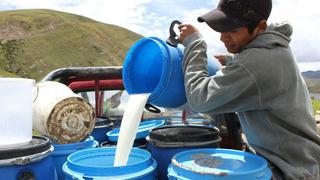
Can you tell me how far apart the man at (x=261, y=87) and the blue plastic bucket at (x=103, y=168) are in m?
0.45

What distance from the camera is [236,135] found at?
3203 millimetres

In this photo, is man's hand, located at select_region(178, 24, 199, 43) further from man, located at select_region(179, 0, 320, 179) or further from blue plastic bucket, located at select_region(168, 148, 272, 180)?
blue plastic bucket, located at select_region(168, 148, 272, 180)

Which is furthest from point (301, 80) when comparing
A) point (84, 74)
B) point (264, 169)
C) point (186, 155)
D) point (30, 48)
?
point (30, 48)

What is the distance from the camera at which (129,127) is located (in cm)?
269

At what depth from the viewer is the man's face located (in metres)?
2.38

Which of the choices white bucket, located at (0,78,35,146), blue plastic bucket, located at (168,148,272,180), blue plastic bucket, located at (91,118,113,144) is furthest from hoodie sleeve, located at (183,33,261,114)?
blue plastic bucket, located at (91,118,113,144)

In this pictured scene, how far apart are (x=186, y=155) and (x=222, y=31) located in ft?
2.47

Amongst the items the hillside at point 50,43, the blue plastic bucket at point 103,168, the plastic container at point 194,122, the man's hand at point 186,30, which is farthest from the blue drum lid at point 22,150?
the hillside at point 50,43

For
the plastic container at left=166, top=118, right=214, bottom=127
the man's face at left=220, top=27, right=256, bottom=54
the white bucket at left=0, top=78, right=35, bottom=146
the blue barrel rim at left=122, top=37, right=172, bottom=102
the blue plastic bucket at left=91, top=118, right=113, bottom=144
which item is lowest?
the blue plastic bucket at left=91, top=118, right=113, bottom=144

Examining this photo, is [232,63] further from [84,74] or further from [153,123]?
[84,74]

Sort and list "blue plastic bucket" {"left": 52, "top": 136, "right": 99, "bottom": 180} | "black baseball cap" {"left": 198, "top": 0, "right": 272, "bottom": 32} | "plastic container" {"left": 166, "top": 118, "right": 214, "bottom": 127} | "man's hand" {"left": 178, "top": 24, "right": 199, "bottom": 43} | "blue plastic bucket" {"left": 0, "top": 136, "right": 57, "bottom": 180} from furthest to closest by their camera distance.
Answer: "plastic container" {"left": 166, "top": 118, "right": 214, "bottom": 127}, "blue plastic bucket" {"left": 52, "top": 136, "right": 99, "bottom": 180}, "man's hand" {"left": 178, "top": 24, "right": 199, "bottom": 43}, "black baseball cap" {"left": 198, "top": 0, "right": 272, "bottom": 32}, "blue plastic bucket" {"left": 0, "top": 136, "right": 57, "bottom": 180}

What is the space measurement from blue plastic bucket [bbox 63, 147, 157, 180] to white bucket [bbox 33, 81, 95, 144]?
236 millimetres

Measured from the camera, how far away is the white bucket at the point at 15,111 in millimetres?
2301

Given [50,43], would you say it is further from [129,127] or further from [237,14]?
[237,14]
